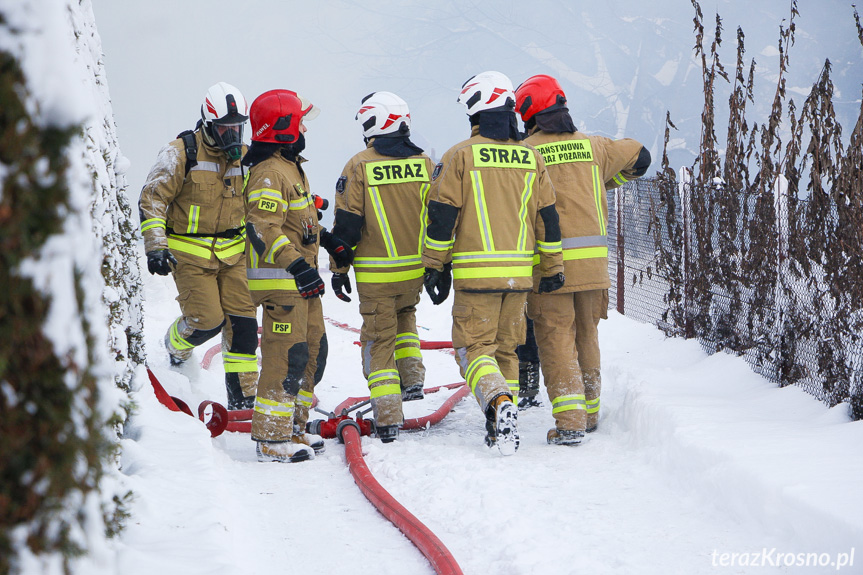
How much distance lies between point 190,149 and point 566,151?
2479 mm

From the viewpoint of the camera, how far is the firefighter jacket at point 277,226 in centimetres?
425

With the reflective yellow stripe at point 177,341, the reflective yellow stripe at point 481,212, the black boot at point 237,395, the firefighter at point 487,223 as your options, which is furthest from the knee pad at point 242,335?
the reflective yellow stripe at point 481,212

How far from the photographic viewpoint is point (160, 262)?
4.71 m

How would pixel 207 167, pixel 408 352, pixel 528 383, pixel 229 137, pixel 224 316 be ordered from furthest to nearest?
pixel 528 383
pixel 224 316
pixel 408 352
pixel 207 167
pixel 229 137

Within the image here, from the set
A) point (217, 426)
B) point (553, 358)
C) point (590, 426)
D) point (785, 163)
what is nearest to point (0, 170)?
point (217, 426)

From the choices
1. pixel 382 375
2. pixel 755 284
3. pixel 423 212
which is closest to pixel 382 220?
pixel 423 212

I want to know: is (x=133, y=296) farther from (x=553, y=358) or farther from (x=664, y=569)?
(x=664, y=569)

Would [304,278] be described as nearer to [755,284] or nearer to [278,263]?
[278,263]

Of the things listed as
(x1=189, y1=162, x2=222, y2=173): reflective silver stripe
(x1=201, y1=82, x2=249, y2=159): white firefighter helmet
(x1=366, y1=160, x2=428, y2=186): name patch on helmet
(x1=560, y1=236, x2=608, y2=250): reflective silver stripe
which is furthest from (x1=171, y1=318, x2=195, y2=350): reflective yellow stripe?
(x1=560, y1=236, x2=608, y2=250): reflective silver stripe

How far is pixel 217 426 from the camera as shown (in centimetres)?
433

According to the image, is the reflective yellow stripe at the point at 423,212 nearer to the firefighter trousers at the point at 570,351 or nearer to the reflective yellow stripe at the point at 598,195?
the firefighter trousers at the point at 570,351

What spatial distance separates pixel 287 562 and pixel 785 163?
403cm

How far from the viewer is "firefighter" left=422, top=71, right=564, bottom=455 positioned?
4.40m

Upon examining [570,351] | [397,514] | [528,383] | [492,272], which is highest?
[492,272]
